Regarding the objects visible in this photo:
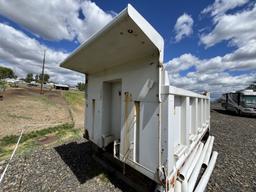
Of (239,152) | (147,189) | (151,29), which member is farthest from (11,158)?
(239,152)

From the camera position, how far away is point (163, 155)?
1.85 metres

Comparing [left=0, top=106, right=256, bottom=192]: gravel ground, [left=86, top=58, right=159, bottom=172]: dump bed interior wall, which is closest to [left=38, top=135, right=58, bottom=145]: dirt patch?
[left=0, top=106, right=256, bottom=192]: gravel ground

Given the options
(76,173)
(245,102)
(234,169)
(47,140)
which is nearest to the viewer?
(76,173)

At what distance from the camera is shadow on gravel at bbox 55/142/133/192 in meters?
2.99

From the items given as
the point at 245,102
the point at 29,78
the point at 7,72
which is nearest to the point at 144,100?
the point at 245,102

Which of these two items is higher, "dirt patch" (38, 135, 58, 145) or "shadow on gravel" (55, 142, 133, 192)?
"dirt patch" (38, 135, 58, 145)

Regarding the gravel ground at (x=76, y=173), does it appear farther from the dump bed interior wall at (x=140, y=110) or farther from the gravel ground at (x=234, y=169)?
the dump bed interior wall at (x=140, y=110)

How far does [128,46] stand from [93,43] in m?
0.53

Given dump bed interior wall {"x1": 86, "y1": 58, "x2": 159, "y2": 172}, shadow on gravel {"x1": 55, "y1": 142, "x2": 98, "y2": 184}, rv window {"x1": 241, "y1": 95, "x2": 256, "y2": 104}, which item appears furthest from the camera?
rv window {"x1": 241, "y1": 95, "x2": 256, "y2": 104}

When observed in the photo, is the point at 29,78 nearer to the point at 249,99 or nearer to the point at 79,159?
the point at 79,159

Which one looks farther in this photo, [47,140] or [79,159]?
[47,140]

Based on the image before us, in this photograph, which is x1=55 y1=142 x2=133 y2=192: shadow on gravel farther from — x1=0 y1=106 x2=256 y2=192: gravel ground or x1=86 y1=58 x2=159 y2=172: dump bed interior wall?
x1=86 y1=58 x2=159 y2=172: dump bed interior wall

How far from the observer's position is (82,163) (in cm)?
365

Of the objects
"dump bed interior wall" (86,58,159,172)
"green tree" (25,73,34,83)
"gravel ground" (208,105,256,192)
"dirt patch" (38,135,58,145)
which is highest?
"green tree" (25,73,34,83)
